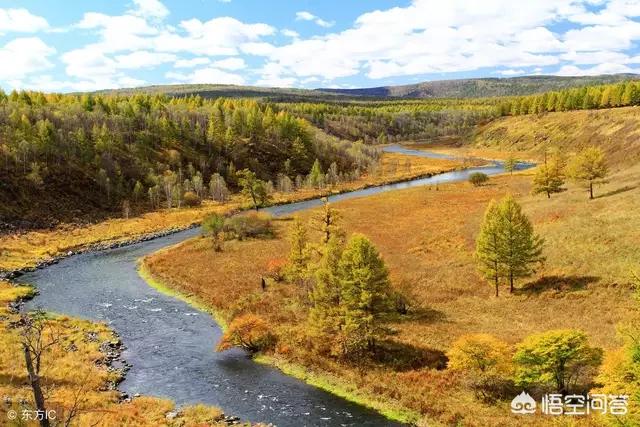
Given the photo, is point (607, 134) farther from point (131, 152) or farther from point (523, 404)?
point (523, 404)

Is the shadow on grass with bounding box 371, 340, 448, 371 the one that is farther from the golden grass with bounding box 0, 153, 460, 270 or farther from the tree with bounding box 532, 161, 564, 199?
the tree with bounding box 532, 161, 564, 199

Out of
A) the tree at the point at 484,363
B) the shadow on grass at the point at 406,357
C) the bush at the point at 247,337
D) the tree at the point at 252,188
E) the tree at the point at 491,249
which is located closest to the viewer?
the tree at the point at 484,363

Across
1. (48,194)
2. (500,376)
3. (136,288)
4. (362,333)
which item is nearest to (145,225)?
(48,194)

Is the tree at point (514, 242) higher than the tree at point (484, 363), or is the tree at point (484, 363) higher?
the tree at point (514, 242)

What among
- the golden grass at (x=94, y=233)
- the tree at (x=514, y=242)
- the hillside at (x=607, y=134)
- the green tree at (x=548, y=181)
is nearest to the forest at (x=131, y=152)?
the golden grass at (x=94, y=233)

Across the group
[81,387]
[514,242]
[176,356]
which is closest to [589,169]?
[514,242]

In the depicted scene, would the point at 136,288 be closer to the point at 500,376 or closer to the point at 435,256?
the point at 435,256

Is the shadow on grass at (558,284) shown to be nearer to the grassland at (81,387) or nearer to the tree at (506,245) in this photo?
the tree at (506,245)
